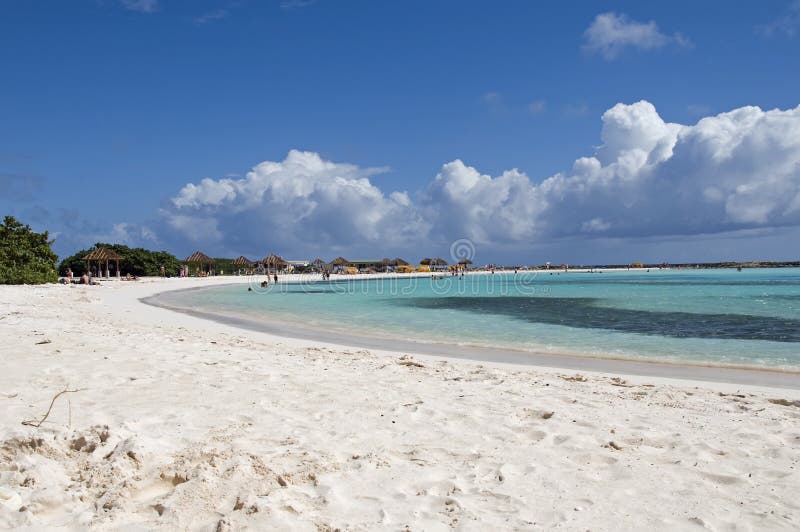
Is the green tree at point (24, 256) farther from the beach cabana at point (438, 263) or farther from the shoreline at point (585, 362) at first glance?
the beach cabana at point (438, 263)

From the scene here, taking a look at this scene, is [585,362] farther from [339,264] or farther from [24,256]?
[339,264]

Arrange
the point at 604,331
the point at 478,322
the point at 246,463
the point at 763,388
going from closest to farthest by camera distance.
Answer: the point at 246,463 < the point at 763,388 < the point at 604,331 < the point at 478,322

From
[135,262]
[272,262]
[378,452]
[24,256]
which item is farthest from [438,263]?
[378,452]

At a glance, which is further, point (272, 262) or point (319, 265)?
point (319, 265)

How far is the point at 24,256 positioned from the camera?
29031 mm

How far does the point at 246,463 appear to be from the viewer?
117 inches

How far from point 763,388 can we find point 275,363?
6.46 m

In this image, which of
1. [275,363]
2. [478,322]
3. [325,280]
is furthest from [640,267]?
[275,363]

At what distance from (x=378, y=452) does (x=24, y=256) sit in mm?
33693

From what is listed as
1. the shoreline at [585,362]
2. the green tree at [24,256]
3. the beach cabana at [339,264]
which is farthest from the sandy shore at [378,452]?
the beach cabana at [339,264]

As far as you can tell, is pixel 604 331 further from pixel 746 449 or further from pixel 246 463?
pixel 246 463

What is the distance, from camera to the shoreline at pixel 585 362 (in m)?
7.23

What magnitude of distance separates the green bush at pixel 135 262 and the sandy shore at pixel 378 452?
45099mm

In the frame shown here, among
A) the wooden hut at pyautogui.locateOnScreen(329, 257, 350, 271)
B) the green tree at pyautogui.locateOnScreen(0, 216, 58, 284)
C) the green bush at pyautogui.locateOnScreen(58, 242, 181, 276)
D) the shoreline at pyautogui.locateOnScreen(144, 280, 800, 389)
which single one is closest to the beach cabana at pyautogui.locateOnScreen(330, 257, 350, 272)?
the wooden hut at pyautogui.locateOnScreen(329, 257, 350, 271)
